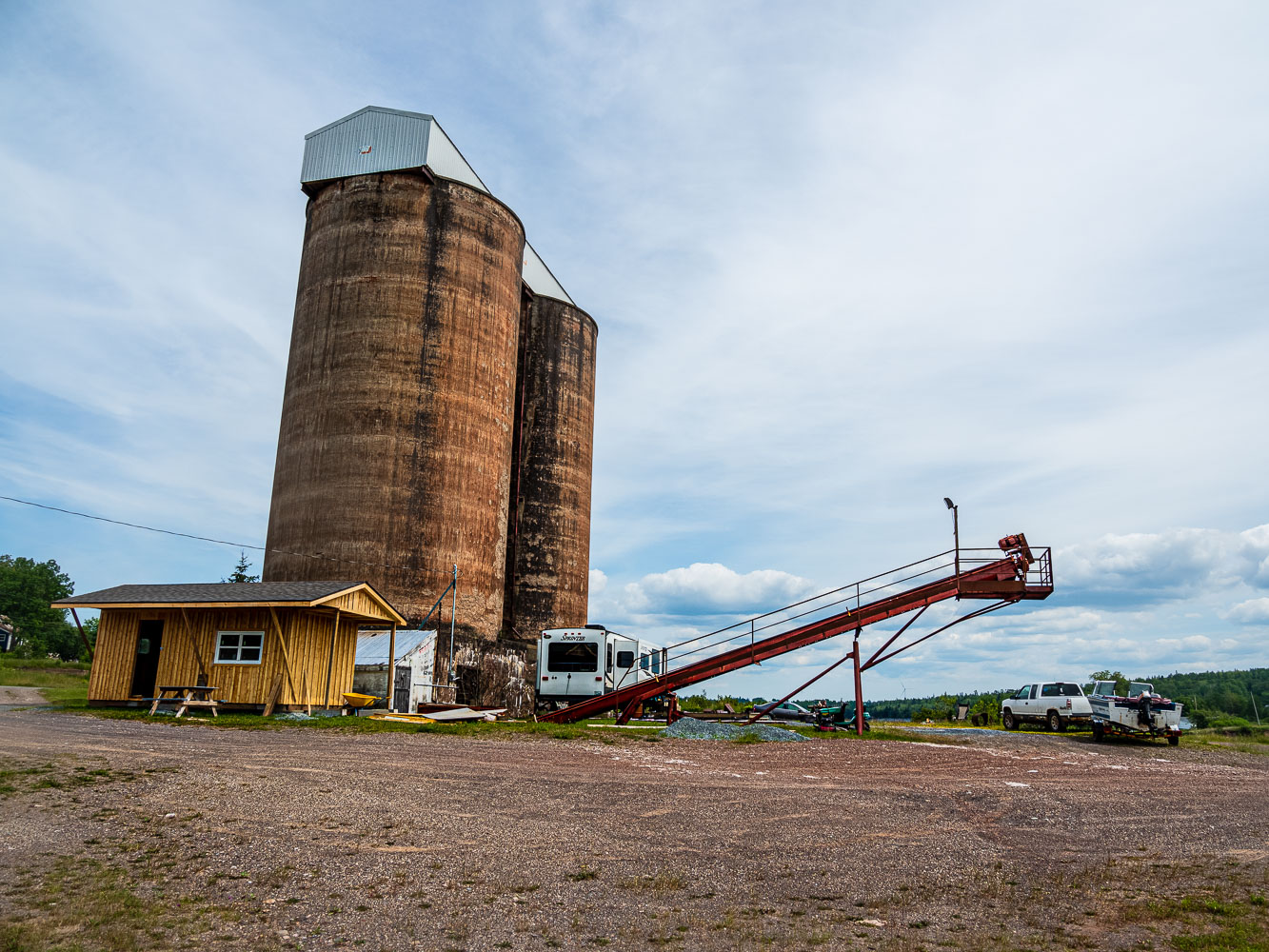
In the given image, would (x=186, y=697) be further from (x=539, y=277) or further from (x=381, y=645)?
(x=539, y=277)

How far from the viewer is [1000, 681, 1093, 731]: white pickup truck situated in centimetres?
2917

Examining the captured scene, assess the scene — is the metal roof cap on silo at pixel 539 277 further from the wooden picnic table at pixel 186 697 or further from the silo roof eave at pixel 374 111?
the wooden picnic table at pixel 186 697

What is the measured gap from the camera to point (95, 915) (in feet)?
21.8

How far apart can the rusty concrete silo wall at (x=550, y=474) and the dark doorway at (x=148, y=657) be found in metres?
21.8

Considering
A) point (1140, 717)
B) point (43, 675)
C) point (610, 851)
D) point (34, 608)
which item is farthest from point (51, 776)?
point (34, 608)

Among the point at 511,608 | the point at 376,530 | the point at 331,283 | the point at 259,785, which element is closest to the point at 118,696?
the point at 376,530

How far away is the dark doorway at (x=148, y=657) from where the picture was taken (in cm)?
2438

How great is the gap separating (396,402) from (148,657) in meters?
14.1

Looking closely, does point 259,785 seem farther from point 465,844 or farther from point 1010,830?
point 1010,830

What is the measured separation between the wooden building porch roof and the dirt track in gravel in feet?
23.4

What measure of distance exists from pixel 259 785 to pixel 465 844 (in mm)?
4031

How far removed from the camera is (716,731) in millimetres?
22047

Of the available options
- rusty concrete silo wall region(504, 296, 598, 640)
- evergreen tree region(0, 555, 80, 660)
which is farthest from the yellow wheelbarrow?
evergreen tree region(0, 555, 80, 660)

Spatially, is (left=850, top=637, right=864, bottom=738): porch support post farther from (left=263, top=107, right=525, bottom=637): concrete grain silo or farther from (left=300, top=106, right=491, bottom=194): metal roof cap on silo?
(left=300, top=106, right=491, bottom=194): metal roof cap on silo
